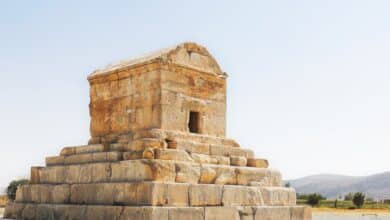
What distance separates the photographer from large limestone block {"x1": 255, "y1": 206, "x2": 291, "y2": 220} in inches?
417

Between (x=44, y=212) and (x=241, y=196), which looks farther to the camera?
(x=44, y=212)

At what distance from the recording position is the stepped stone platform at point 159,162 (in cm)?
951

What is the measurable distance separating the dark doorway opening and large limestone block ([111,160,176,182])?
6.16 ft

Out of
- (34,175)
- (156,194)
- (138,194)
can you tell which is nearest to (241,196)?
(156,194)

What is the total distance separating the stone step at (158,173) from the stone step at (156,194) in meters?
0.19

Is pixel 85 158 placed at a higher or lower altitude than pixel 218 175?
higher

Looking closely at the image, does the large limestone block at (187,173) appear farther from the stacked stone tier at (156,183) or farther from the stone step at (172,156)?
the stone step at (172,156)

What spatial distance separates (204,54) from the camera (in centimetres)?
1172

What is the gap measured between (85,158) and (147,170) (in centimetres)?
207

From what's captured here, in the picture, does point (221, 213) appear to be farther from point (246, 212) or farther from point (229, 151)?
point (229, 151)

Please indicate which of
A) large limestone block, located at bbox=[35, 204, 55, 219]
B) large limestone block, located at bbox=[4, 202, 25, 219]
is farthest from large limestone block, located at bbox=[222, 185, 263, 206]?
large limestone block, located at bbox=[4, 202, 25, 219]

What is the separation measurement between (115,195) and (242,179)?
2.55m

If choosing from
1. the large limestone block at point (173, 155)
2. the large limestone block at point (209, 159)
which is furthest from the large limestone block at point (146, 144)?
the large limestone block at point (209, 159)

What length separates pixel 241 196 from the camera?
10.5 meters
